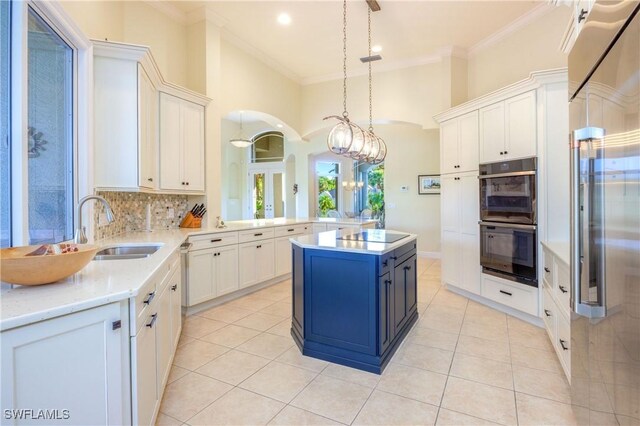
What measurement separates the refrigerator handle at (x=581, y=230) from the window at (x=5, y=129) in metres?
2.88

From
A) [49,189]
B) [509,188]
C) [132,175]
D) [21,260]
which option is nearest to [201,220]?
[132,175]

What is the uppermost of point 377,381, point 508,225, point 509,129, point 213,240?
point 509,129

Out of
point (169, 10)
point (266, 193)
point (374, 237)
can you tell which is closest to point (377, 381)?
point (374, 237)

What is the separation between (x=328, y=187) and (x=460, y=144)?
702cm

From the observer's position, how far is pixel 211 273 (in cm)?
364

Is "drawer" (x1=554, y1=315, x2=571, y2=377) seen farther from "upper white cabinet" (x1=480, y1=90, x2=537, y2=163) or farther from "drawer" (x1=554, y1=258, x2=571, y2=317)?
"upper white cabinet" (x1=480, y1=90, x2=537, y2=163)

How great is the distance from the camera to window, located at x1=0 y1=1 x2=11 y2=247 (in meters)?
1.74

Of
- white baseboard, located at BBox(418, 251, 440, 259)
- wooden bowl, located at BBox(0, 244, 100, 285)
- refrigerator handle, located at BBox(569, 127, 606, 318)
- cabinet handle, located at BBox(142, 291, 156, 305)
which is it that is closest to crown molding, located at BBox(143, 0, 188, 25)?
wooden bowl, located at BBox(0, 244, 100, 285)

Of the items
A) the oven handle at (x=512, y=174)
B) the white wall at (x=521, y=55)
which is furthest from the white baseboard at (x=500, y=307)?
the white wall at (x=521, y=55)

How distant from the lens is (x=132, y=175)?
9.16 ft

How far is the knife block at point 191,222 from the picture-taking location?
3959 millimetres

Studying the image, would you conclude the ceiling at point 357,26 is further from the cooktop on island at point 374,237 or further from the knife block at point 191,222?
the cooktop on island at point 374,237

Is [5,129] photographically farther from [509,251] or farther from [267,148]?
[267,148]

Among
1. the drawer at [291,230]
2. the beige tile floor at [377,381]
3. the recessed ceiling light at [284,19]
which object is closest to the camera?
the beige tile floor at [377,381]
